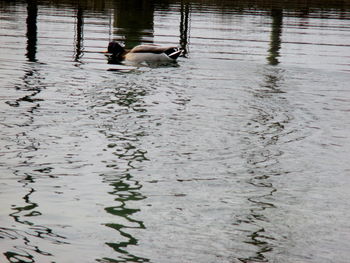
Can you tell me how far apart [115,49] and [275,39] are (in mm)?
6908

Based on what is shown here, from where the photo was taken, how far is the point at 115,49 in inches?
616

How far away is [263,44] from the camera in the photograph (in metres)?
19.8

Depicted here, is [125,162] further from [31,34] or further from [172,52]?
[31,34]

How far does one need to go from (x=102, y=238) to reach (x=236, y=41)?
50.8 ft

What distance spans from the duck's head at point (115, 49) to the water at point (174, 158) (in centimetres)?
48

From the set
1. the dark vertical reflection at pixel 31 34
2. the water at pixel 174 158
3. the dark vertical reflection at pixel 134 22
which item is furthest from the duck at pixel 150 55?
the dark vertical reflection at pixel 134 22

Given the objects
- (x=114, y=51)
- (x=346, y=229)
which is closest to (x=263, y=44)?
(x=114, y=51)

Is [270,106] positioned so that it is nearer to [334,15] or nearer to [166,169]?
[166,169]

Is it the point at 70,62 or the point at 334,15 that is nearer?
the point at 70,62

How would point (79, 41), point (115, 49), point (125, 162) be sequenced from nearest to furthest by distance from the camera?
point (125, 162) < point (115, 49) < point (79, 41)

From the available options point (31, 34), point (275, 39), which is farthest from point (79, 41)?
point (275, 39)

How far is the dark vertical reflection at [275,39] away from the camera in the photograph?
16.4 m

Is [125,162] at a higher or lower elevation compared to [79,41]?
lower

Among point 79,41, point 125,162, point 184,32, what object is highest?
point 184,32
